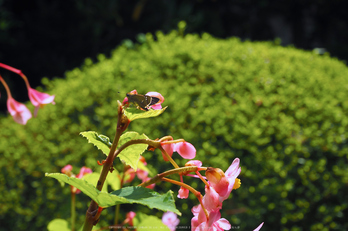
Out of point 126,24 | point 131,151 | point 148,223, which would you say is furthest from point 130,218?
point 126,24

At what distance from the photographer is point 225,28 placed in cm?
670

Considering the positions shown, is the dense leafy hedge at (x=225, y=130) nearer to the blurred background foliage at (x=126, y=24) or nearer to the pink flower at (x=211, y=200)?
the pink flower at (x=211, y=200)

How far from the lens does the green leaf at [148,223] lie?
675 millimetres

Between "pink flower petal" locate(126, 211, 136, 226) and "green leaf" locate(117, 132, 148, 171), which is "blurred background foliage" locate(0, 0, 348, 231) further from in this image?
"green leaf" locate(117, 132, 148, 171)

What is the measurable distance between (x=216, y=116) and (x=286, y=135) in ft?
1.35

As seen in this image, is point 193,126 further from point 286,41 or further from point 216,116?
point 286,41

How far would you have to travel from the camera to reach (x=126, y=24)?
6.28 meters

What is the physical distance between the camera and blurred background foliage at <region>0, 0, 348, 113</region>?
583 cm

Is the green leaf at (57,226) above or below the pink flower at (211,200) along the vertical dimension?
below

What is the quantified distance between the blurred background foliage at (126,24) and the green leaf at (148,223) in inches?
197

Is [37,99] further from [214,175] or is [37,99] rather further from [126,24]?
[126,24]

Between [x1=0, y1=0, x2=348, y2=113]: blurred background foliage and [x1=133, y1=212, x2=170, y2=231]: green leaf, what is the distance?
5012mm

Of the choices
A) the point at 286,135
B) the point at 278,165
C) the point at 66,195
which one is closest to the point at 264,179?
the point at 278,165

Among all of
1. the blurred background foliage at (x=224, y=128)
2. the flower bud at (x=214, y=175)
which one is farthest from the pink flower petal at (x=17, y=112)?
the blurred background foliage at (x=224, y=128)
